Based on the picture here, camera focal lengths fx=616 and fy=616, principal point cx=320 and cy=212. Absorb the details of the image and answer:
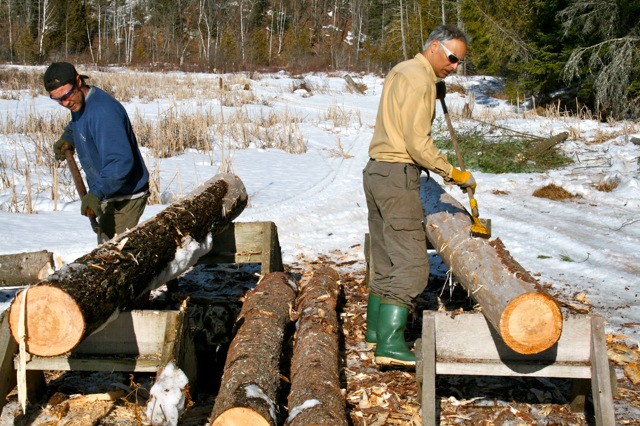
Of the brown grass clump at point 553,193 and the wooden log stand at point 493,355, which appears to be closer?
the wooden log stand at point 493,355

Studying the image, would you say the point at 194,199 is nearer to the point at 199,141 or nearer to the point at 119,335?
the point at 119,335

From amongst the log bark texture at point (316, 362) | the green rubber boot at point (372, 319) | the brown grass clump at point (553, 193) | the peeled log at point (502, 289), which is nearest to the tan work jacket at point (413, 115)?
the peeled log at point (502, 289)

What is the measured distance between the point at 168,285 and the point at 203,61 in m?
35.2

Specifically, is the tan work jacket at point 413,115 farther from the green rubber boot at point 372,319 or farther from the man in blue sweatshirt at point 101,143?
the man in blue sweatshirt at point 101,143

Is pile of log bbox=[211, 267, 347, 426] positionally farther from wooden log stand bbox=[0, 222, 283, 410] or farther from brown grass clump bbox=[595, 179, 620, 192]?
brown grass clump bbox=[595, 179, 620, 192]

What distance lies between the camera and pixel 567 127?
46.0 feet

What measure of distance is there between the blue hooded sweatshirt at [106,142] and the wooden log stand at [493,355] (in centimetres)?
247

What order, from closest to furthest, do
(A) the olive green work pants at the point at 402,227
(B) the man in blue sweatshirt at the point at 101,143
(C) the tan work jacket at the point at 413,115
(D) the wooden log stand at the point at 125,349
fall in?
(D) the wooden log stand at the point at 125,349
(C) the tan work jacket at the point at 413,115
(A) the olive green work pants at the point at 402,227
(B) the man in blue sweatshirt at the point at 101,143

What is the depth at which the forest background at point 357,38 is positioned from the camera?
17.2 meters

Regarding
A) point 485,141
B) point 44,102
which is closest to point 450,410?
point 485,141

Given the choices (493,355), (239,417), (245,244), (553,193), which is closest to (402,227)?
(493,355)

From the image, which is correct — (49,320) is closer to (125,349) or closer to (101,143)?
(125,349)

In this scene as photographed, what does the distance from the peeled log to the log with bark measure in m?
1.16

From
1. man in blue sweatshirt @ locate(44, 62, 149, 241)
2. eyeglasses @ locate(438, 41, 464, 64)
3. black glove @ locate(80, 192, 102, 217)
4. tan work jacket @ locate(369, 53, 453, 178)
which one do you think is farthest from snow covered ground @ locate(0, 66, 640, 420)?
eyeglasses @ locate(438, 41, 464, 64)
